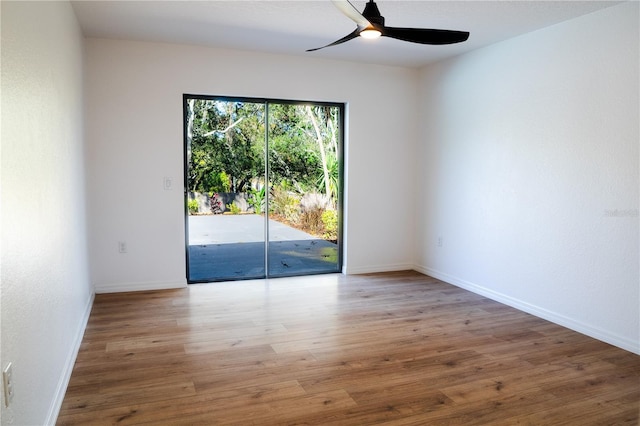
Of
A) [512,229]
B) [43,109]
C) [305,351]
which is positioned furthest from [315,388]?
[512,229]

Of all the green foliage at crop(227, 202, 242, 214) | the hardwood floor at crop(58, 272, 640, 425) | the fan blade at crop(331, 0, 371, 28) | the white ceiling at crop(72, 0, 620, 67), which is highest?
the white ceiling at crop(72, 0, 620, 67)

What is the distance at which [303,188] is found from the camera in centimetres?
526

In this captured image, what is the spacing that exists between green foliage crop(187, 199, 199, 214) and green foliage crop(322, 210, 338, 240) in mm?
1452

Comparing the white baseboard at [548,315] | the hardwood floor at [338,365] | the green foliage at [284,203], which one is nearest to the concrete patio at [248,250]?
the green foliage at [284,203]

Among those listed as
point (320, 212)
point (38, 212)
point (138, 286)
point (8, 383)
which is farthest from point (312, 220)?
point (8, 383)

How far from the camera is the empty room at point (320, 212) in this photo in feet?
7.72

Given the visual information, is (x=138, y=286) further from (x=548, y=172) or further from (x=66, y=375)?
(x=548, y=172)

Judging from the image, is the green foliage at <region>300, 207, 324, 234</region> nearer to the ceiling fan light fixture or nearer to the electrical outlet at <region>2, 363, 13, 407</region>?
the ceiling fan light fixture

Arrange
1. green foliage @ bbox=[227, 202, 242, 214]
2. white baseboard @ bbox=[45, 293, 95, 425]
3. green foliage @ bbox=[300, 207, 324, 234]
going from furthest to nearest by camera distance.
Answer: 1. green foliage @ bbox=[300, 207, 324, 234]
2. green foliage @ bbox=[227, 202, 242, 214]
3. white baseboard @ bbox=[45, 293, 95, 425]

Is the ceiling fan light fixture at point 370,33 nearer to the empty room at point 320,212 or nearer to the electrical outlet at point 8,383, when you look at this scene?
the empty room at point 320,212

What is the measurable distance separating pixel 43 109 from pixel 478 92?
3.79 metres

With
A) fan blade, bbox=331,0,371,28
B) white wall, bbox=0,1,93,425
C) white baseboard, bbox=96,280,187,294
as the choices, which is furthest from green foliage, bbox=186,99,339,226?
fan blade, bbox=331,0,371,28

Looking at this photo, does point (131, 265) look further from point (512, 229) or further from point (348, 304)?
point (512, 229)

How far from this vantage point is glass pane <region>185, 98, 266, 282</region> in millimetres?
4816
